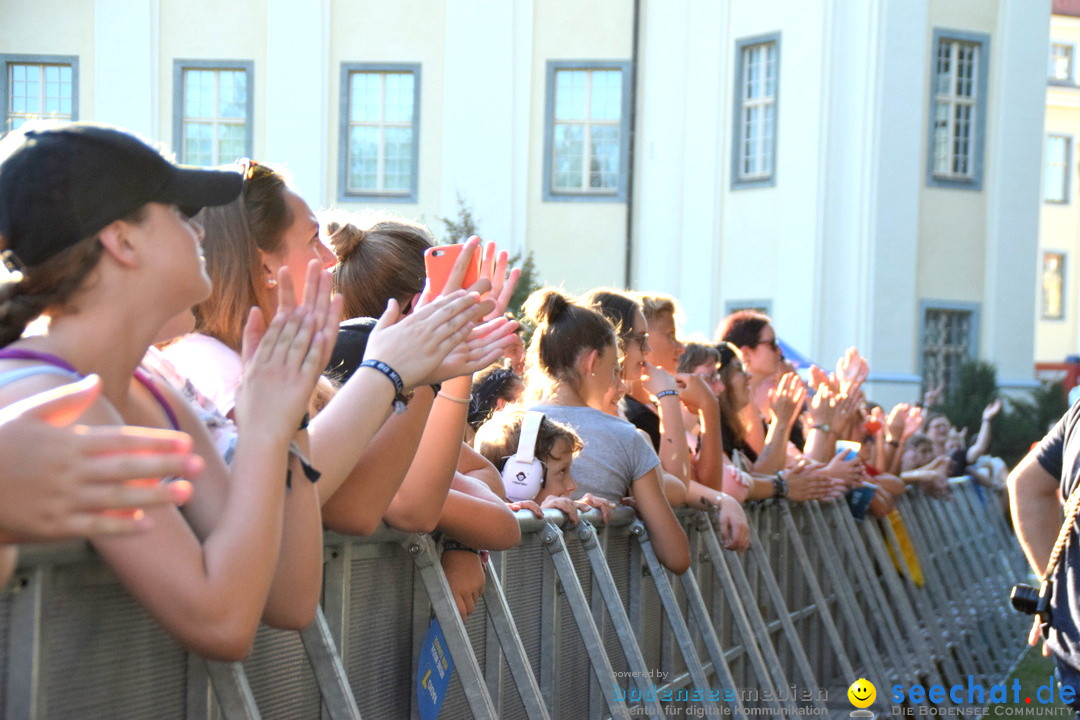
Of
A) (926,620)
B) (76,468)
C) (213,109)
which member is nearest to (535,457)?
(76,468)

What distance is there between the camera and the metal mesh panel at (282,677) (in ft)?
8.88

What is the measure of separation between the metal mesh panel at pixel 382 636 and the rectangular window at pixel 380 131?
22.8m

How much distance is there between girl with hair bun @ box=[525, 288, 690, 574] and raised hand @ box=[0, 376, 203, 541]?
3.62m

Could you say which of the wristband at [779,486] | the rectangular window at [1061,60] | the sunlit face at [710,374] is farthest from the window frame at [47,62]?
the rectangular window at [1061,60]

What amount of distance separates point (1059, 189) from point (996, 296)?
23.7 meters

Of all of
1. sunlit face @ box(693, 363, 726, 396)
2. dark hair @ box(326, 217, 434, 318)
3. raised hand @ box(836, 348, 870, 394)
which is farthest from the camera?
raised hand @ box(836, 348, 870, 394)

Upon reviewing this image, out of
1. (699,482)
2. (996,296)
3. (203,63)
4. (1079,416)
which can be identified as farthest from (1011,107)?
(1079,416)

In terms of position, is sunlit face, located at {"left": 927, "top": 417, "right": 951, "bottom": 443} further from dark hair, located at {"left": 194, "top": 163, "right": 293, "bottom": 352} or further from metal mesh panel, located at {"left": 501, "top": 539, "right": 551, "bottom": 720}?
dark hair, located at {"left": 194, "top": 163, "right": 293, "bottom": 352}

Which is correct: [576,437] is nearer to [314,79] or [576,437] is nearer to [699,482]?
[699,482]

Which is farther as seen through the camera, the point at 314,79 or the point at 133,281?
the point at 314,79

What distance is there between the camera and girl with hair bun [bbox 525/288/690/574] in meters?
5.11

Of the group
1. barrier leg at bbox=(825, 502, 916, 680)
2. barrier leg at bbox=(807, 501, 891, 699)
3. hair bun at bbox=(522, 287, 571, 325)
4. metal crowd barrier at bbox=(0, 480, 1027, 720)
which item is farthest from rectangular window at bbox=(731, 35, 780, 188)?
hair bun at bbox=(522, 287, 571, 325)

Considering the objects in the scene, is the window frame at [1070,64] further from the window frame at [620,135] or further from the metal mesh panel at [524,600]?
the metal mesh panel at [524,600]

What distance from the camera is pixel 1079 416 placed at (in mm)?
4285
